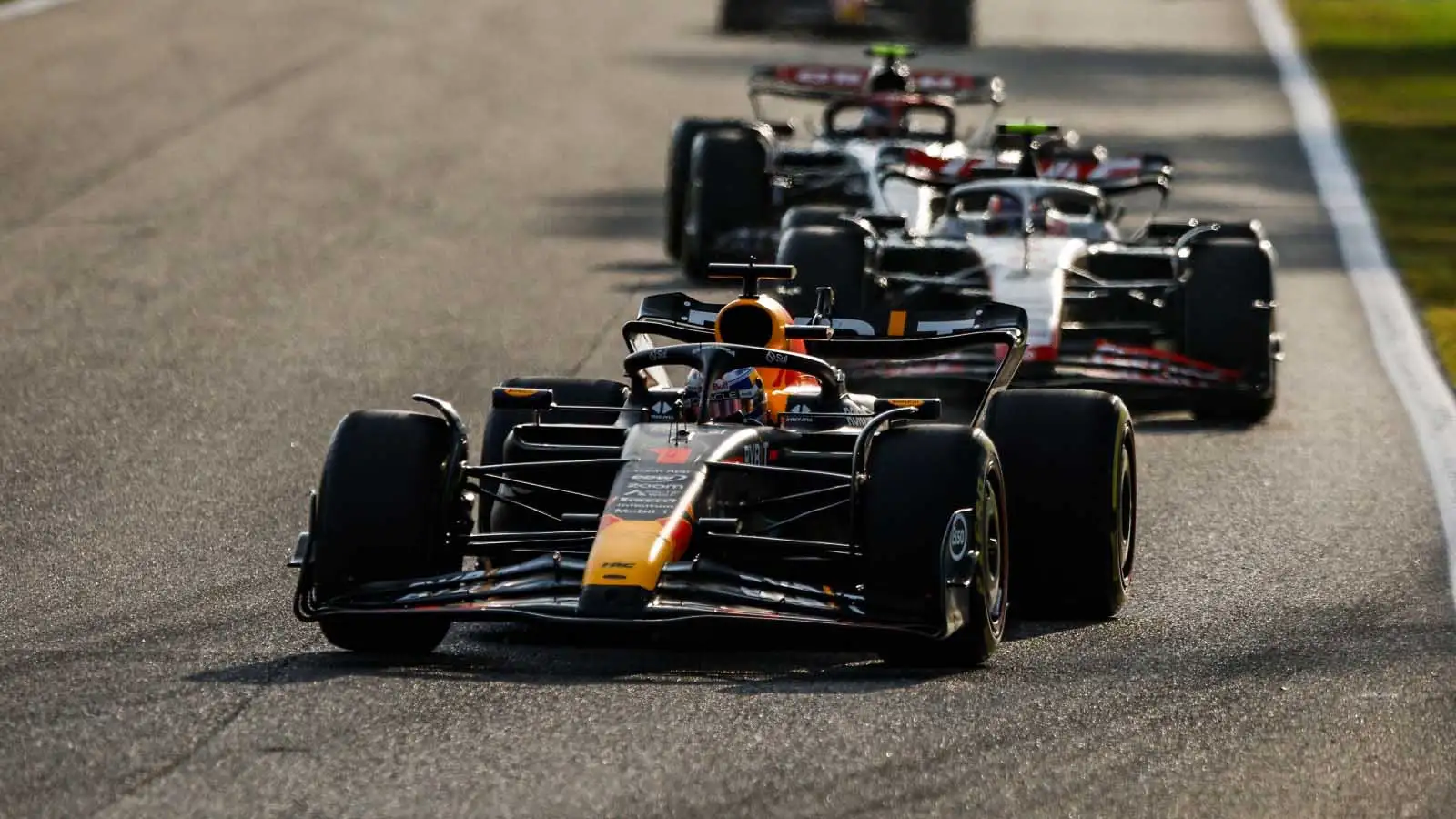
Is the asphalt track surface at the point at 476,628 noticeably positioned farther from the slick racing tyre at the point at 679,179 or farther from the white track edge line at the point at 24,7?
the white track edge line at the point at 24,7

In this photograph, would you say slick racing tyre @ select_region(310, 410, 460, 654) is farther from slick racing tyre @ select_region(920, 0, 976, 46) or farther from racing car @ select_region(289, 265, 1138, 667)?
slick racing tyre @ select_region(920, 0, 976, 46)

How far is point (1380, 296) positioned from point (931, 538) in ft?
36.2

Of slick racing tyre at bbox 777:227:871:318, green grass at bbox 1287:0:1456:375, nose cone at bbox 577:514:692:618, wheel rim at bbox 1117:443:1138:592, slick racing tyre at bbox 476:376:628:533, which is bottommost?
green grass at bbox 1287:0:1456:375

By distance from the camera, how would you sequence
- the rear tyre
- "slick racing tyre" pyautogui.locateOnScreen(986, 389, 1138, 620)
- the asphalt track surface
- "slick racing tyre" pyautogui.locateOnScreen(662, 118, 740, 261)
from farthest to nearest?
the rear tyre → "slick racing tyre" pyautogui.locateOnScreen(662, 118, 740, 261) → "slick racing tyre" pyautogui.locateOnScreen(986, 389, 1138, 620) → the asphalt track surface

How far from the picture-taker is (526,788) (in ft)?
21.4

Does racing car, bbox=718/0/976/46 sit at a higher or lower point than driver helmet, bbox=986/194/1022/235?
lower

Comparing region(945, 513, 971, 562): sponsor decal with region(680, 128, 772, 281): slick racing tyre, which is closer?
region(945, 513, 971, 562): sponsor decal

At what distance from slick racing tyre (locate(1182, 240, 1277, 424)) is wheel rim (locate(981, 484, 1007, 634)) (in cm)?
547

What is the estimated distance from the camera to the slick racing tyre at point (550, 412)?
9570mm

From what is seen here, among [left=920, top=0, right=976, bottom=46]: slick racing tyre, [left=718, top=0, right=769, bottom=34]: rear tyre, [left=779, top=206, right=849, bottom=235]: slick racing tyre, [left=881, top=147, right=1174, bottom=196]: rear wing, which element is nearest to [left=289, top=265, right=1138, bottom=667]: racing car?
[left=779, top=206, right=849, bottom=235]: slick racing tyre

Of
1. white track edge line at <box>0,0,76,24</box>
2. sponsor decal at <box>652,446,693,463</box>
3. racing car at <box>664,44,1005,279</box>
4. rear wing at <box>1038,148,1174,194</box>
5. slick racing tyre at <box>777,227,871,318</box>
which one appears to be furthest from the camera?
white track edge line at <box>0,0,76,24</box>

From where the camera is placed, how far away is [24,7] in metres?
31.9

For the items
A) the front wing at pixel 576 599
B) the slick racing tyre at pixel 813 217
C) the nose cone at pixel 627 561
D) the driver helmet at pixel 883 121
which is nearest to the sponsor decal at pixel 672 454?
the nose cone at pixel 627 561

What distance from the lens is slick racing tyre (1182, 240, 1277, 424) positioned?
13.9 meters
